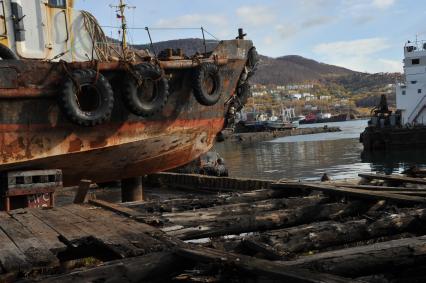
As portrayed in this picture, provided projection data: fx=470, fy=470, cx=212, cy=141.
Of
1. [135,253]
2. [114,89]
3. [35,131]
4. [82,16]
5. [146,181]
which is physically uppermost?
[82,16]

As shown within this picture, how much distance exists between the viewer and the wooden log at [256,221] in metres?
4.66

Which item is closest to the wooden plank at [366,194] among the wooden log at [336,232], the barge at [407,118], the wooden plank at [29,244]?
the wooden log at [336,232]

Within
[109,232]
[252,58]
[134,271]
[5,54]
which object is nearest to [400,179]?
[109,232]

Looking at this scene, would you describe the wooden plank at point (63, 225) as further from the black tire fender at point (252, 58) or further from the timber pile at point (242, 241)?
the black tire fender at point (252, 58)

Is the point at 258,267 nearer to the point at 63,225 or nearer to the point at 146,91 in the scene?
the point at 63,225

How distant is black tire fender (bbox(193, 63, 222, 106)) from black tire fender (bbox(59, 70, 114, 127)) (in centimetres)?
239

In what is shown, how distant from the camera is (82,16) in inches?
438

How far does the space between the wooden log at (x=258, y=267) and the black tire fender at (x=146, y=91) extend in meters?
6.78

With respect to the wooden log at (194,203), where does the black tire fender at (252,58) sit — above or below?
above

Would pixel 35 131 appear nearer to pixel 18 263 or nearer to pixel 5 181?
pixel 5 181

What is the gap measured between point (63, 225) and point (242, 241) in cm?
184

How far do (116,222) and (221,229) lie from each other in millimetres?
1090

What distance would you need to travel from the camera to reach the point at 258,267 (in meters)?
3.17

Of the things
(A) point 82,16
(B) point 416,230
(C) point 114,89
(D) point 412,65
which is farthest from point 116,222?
(D) point 412,65
